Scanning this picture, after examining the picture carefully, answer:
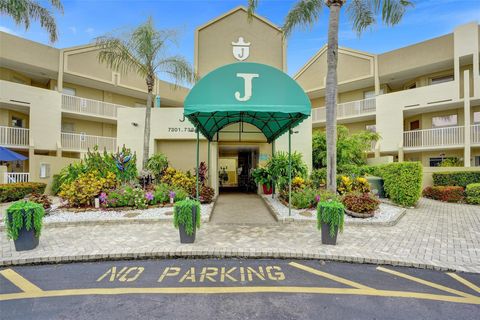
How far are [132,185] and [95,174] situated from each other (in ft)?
4.67

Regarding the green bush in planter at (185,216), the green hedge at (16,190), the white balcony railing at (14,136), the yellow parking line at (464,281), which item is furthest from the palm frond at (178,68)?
the yellow parking line at (464,281)

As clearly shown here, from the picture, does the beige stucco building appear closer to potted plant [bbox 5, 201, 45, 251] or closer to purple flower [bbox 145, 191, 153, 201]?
purple flower [bbox 145, 191, 153, 201]

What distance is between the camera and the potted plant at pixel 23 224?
5.30 metres

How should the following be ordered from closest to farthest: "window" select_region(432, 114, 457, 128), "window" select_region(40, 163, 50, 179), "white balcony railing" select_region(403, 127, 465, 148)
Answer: "window" select_region(40, 163, 50, 179)
"white balcony railing" select_region(403, 127, 465, 148)
"window" select_region(432, 114, 457, 128)

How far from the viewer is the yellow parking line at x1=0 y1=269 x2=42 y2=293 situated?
3902 mm

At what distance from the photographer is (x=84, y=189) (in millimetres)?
9250

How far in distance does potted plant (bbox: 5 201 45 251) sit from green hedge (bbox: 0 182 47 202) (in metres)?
8.53

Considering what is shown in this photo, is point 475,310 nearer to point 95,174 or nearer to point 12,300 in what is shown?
point 12,300

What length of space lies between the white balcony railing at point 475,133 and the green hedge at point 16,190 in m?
24.2

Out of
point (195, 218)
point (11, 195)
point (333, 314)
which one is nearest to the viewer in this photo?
point (333, 314)

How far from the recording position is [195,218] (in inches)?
231

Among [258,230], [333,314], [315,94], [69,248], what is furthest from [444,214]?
[315,94]

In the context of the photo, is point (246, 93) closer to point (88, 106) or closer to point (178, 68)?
point (178, 68)

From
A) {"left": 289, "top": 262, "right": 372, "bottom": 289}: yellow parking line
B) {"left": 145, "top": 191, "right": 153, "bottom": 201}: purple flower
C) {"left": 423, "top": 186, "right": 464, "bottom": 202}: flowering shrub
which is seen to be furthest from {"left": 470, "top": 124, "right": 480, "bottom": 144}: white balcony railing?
{"left": 145, "top": 191, "right": 153, "bottom": 201}: purple flower
